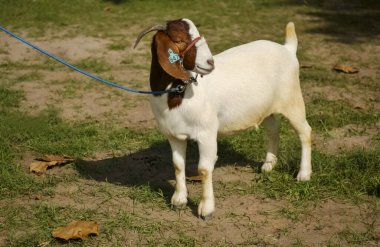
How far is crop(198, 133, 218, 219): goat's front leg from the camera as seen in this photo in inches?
151

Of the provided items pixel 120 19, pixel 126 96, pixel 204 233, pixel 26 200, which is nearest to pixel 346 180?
pixel 204 233

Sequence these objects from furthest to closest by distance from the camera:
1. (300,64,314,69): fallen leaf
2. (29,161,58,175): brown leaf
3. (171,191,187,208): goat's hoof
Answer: (300,64,314,69): fallen leaf < (29,161,58,175): brown leaf < (171,191,187,208): goat's hoof

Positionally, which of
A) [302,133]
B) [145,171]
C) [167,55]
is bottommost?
[145,171]

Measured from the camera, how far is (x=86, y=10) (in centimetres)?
1220

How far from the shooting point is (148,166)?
16.4 ft

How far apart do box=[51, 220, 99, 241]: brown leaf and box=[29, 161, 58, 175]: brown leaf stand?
1.16 metres

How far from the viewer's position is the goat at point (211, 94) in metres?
3.50

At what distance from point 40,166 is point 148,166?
1.04m

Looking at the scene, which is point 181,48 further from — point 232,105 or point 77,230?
point 77,230

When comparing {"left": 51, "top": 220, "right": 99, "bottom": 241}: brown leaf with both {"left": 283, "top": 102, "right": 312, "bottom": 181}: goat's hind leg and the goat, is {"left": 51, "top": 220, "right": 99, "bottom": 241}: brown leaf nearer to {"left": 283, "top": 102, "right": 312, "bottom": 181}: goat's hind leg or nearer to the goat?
the goat

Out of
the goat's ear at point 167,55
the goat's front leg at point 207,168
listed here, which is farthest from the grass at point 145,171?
the goat's ear at point 167,55

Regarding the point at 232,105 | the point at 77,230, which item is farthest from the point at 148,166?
the point at 77,230

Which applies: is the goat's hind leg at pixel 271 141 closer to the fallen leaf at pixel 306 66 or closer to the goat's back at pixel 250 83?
the goat's back at pixel 250 83

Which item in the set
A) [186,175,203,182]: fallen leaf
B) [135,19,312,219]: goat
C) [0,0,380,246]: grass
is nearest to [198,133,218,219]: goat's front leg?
[135,19,312,219]: goat
